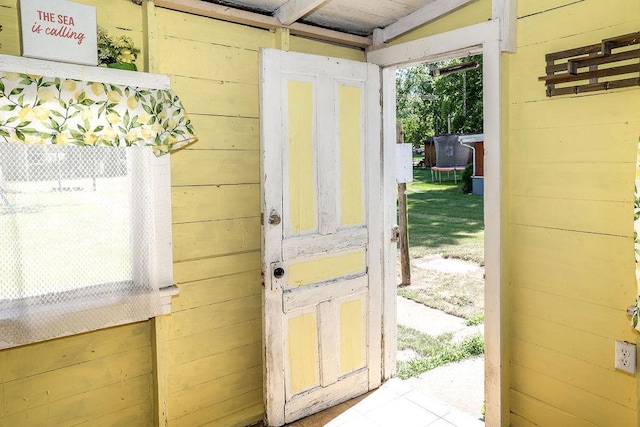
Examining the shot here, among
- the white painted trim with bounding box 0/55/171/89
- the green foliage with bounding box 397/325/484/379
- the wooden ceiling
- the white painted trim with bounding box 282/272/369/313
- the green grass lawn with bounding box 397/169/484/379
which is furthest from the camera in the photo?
the green grass lawn with bounding box 397/169/484/379

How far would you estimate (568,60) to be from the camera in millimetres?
2053

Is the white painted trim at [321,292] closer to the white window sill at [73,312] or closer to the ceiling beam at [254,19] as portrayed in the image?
the white window sill at [73,312]

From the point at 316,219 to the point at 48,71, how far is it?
1.52 m

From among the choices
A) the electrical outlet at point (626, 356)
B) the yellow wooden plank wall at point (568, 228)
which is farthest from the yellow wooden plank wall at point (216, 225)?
the electrical outlet at point (626, 356)

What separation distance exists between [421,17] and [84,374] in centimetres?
267

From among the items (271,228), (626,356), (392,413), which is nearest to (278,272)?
(271,228)

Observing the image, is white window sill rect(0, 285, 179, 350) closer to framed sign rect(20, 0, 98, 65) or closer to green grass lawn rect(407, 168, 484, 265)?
framed sign rect(20, 0, 98, 65)

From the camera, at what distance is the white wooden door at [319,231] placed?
2.53 m

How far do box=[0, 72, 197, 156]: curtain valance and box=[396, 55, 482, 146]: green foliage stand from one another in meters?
16.2

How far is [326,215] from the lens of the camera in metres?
2.74

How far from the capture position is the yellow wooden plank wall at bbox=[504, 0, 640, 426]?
2.00 meters

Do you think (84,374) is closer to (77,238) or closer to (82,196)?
(77,238)

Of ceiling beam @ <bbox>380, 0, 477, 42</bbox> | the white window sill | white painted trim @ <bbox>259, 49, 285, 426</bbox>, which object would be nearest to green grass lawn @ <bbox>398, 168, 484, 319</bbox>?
white painted trim @ <bbox>259, 49, 285, 426</bbox>

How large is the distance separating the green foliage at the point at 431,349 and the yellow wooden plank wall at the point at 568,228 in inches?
37.9
